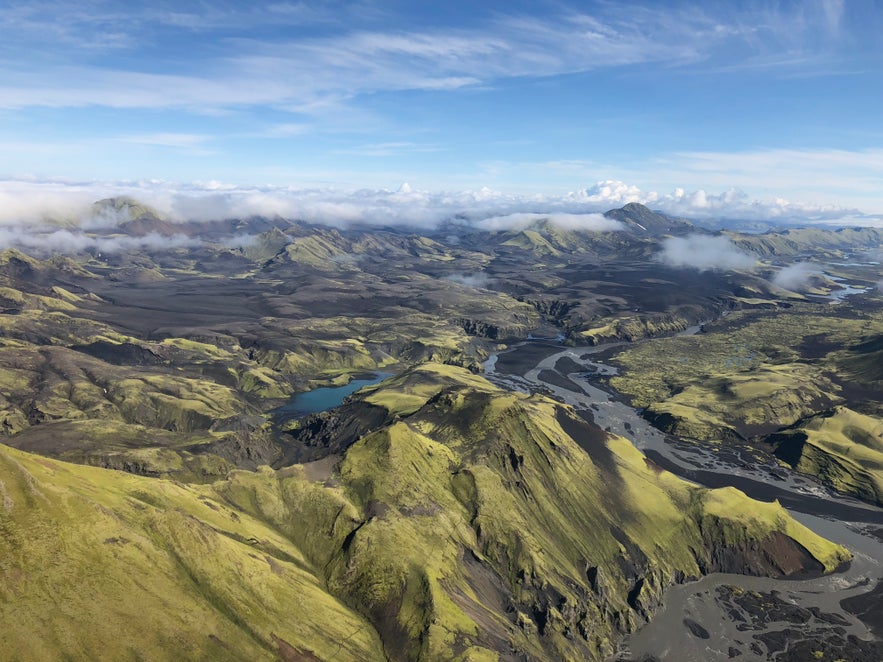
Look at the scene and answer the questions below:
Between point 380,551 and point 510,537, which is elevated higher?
point 380,551

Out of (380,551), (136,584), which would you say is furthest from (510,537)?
(136,584)

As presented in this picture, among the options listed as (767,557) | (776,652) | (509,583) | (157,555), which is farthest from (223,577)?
(767,557)

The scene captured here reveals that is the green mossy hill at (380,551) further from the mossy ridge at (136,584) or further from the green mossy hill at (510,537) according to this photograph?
the green mossy hill at (510,537)

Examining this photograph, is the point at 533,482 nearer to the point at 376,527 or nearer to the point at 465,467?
the point at 465,467

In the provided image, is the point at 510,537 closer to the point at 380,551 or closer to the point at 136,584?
the point at 380,551

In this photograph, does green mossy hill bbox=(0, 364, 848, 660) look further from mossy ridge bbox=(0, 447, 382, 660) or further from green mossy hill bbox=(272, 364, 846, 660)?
green mossy hill bbox=(272, 364, 846, 660)

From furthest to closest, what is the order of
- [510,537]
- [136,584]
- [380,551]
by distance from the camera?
[510,537], [380,551], [136,584]

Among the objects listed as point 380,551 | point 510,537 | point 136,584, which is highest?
point 136,584

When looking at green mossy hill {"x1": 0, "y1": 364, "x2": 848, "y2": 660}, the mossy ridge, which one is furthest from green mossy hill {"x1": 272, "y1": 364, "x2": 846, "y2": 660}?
the mossy ridge
